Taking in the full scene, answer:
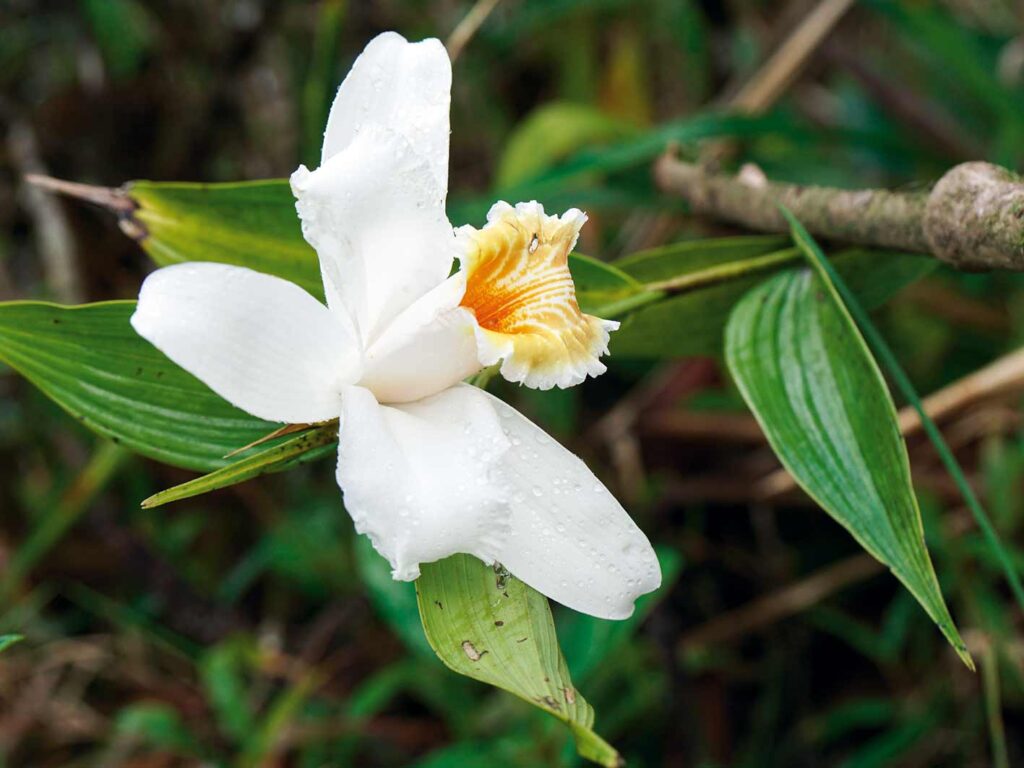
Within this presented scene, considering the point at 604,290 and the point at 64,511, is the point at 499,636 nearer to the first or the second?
the point at 604,290

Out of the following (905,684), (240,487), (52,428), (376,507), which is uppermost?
(376,507)

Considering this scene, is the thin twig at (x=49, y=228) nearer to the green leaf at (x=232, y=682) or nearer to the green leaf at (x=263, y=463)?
the green leaf at (x=232, y=682)

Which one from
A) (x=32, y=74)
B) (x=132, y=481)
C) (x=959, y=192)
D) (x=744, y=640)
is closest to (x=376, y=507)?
(x=959, y=192)

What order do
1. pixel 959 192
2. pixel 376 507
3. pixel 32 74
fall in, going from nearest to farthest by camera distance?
1. pixel 376 507
2. pixel 959 192
3. pixel 32 74

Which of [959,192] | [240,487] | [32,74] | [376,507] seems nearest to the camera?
[376,507]

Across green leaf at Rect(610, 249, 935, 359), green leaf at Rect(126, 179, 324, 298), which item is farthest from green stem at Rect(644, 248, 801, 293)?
green leaf at Rect(126, 179, 324, 298)

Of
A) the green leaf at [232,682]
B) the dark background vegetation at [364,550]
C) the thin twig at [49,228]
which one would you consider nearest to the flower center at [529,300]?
the dark background vegetation at [364,550]

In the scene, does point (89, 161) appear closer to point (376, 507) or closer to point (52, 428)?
point (52, 428)
